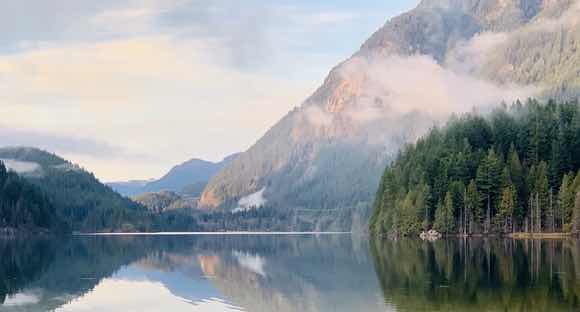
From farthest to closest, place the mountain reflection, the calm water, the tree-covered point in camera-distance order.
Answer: the tree-covered point, the mountain reflection, the calm water

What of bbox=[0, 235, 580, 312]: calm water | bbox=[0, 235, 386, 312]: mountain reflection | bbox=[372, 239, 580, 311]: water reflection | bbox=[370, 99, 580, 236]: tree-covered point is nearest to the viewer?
bbox=[372, 239, 580, 311]: water reflection

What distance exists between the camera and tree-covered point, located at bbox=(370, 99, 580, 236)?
167375 millimetres

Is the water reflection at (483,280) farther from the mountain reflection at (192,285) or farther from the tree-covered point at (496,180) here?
the tree-covered point at (496,180)

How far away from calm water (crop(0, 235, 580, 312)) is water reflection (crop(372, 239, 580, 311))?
8cm

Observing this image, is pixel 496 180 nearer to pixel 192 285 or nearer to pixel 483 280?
pixel 483 280

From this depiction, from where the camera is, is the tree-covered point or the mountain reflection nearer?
the mountain reflection

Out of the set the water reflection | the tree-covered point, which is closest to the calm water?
the water reflection

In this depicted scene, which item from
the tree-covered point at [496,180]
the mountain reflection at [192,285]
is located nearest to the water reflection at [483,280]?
the mountain reflection at [192,285]

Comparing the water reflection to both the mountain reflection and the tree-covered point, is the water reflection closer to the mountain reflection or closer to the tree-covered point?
the mountain reflection

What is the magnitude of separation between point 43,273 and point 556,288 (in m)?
54.9

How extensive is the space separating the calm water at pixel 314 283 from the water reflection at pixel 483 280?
0.08 metres

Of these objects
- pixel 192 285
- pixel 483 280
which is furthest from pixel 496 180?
pixel 192 285

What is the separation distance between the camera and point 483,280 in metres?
74.9

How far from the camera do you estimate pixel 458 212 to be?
176000mm
